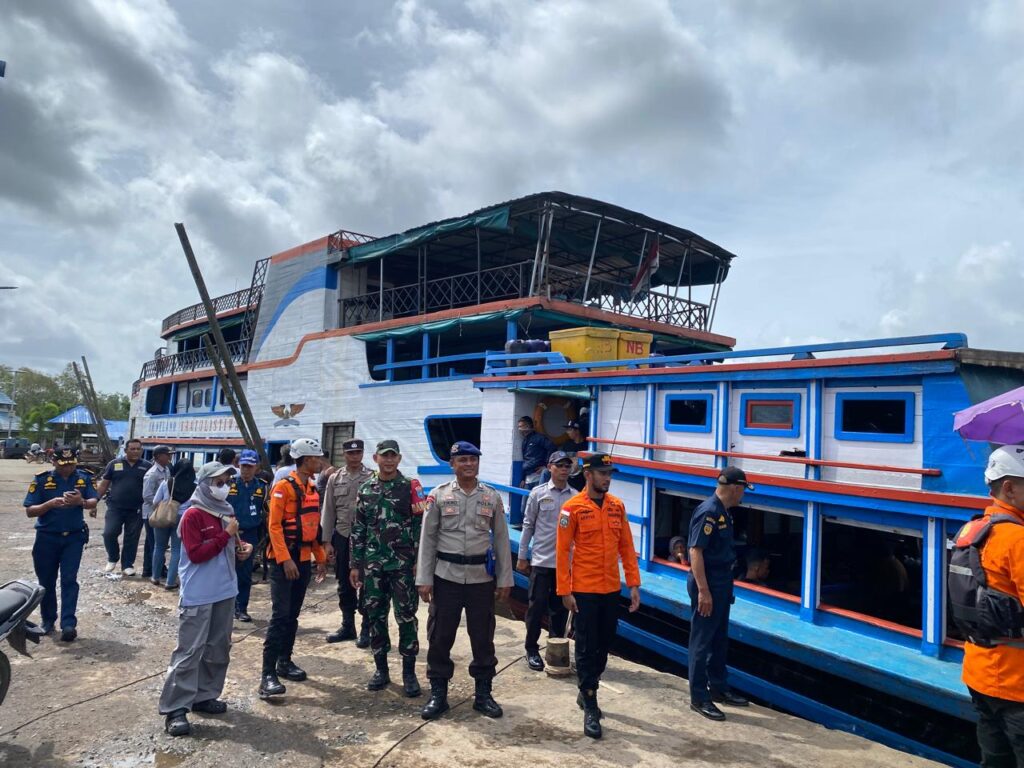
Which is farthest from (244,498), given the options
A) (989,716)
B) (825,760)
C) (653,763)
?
(989,716)

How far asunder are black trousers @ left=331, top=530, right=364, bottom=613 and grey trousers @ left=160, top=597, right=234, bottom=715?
5.61ft

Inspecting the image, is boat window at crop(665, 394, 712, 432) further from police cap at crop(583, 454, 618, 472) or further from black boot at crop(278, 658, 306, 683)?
black boot at crop(278, 658, 306, 683)

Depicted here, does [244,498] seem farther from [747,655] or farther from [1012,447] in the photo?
[1012,447]

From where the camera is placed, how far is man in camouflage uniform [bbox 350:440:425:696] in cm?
473

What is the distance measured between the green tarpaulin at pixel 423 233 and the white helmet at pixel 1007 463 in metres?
9.59

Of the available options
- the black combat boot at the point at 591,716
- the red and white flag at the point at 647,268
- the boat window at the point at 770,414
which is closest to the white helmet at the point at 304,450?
the black combat boot at the point at 591,716

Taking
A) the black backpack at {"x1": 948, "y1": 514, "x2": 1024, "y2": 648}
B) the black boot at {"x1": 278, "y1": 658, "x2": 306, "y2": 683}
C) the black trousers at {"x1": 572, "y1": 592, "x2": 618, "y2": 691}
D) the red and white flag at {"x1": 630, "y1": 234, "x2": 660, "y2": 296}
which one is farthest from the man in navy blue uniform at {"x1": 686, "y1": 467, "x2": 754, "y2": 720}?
the red and white flag at {"x1": 630, "y1": 234, "x2": 660, "y2": 296}

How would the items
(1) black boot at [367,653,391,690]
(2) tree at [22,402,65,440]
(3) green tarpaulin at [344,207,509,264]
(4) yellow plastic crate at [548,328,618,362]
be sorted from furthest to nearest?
(2) tree at [22,402,65,440] → (3) green tarpaulin at [344,207,509,264] → (4) yellow plastic crate at [548,328,618,362] → (1) black boot at [367,653,391,690]

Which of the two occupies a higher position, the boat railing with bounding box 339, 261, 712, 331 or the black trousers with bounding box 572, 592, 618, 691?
the boat railing with bounding box 339, 261, 712, 331

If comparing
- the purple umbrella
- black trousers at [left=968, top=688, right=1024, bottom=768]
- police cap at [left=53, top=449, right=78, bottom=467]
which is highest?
the purple umbrella

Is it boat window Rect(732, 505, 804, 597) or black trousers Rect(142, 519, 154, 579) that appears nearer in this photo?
boat window Rect(732, 505, 804, 597)

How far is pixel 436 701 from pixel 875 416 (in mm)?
4077

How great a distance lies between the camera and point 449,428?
12.5 metres

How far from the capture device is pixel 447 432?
12555 mm
